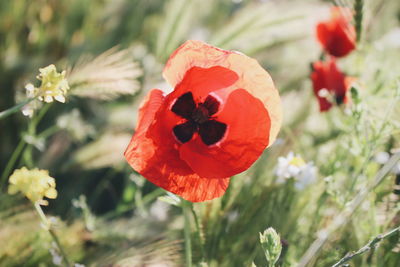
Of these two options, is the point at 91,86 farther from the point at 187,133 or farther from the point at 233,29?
the point at 233,29

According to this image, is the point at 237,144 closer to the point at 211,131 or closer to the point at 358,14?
the point at 211,131

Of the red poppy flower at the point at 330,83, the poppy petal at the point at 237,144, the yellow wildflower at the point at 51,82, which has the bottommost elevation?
the red poppy flower at the point at 330,83

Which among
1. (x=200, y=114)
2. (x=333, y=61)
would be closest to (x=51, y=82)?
(x=200, y=114)

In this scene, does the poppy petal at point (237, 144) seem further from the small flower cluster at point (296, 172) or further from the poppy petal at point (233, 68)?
the small flower cluster at point (296, 172)

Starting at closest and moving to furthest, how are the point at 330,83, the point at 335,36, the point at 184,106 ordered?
the point at 184,106 < the point at 330,83 < the point at 335,36

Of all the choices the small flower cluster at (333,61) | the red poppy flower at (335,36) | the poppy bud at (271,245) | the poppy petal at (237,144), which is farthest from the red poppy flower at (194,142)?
the red poppy flower at (335,36)

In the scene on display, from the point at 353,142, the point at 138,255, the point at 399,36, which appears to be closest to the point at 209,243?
the point at 138,255

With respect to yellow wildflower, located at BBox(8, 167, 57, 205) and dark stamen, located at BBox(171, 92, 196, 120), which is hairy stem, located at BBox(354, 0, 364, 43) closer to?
dark stamen, located at BBox(171, 92, 196, 120)
